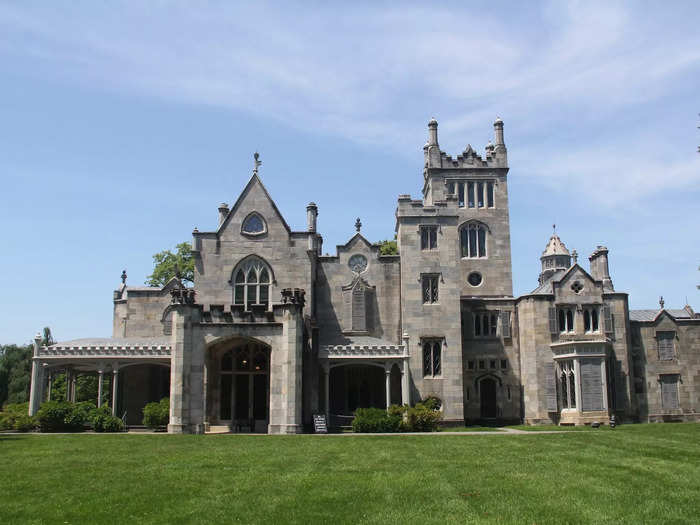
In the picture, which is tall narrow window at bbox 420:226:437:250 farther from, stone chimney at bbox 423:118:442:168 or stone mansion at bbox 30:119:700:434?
stone chimney at bbox 423:118:442:168

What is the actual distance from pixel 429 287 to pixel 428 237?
125 inches

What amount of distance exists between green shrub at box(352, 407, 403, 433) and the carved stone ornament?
10.5 meters

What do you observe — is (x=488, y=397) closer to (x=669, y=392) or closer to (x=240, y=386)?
(x=669, y=392)

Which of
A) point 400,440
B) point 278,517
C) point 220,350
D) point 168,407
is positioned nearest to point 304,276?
point 220,350

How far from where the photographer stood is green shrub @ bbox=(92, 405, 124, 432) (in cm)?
3500

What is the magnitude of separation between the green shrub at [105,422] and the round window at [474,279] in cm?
2740

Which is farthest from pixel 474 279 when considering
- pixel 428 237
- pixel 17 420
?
pixel 17 420

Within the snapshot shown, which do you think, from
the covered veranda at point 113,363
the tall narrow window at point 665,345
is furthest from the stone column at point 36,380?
the tall narrow window at point 665,345

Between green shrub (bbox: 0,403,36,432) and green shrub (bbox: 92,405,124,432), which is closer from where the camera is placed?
green shrub (bbox: 92,405,124,432)

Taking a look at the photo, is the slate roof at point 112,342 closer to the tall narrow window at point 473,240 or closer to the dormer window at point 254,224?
the dormer window at point 254,224

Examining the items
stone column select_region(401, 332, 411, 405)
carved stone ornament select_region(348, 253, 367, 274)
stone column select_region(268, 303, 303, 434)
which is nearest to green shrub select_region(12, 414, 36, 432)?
stone column select_region(268, 303, 303, 434)

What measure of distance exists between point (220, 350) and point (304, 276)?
21.8ft

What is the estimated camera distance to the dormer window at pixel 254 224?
4172 centimetres

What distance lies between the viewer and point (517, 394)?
45156 millimetres
